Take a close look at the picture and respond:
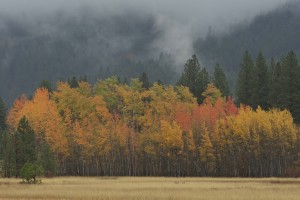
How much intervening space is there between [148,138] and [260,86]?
3590 cm

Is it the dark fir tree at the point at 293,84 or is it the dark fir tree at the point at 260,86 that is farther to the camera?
the dark fir tree at the point at 260,86

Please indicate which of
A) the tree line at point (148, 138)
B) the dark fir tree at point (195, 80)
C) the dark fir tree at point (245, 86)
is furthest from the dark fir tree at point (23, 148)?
the dark fir tree at point (195, 80)

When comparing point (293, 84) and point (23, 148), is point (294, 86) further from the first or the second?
point (23, 148)

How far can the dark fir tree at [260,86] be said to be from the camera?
10919cm

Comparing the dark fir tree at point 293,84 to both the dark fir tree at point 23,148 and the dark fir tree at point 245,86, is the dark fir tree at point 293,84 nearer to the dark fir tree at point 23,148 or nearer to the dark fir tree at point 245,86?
the dark fir tree at point 245,86

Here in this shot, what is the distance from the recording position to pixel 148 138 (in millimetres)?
90375

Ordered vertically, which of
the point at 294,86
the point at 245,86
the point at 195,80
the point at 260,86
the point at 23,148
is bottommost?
the point at 23,148

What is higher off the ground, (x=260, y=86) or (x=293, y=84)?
(x=260, y=86)

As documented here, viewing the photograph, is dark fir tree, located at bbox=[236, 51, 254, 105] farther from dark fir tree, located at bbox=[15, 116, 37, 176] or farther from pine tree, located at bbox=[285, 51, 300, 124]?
dark fir tree, located at bbox=[15, 116, 37, 176]

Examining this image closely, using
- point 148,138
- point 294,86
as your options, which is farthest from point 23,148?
point 294,86

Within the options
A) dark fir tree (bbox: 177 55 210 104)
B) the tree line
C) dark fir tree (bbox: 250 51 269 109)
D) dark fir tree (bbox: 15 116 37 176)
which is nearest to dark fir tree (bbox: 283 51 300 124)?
the tree line

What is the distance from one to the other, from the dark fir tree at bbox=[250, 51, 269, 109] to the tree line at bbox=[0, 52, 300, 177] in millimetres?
10025

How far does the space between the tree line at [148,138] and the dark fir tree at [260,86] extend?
1003 centimetres

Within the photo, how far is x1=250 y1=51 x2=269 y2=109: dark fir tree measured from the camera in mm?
109188
